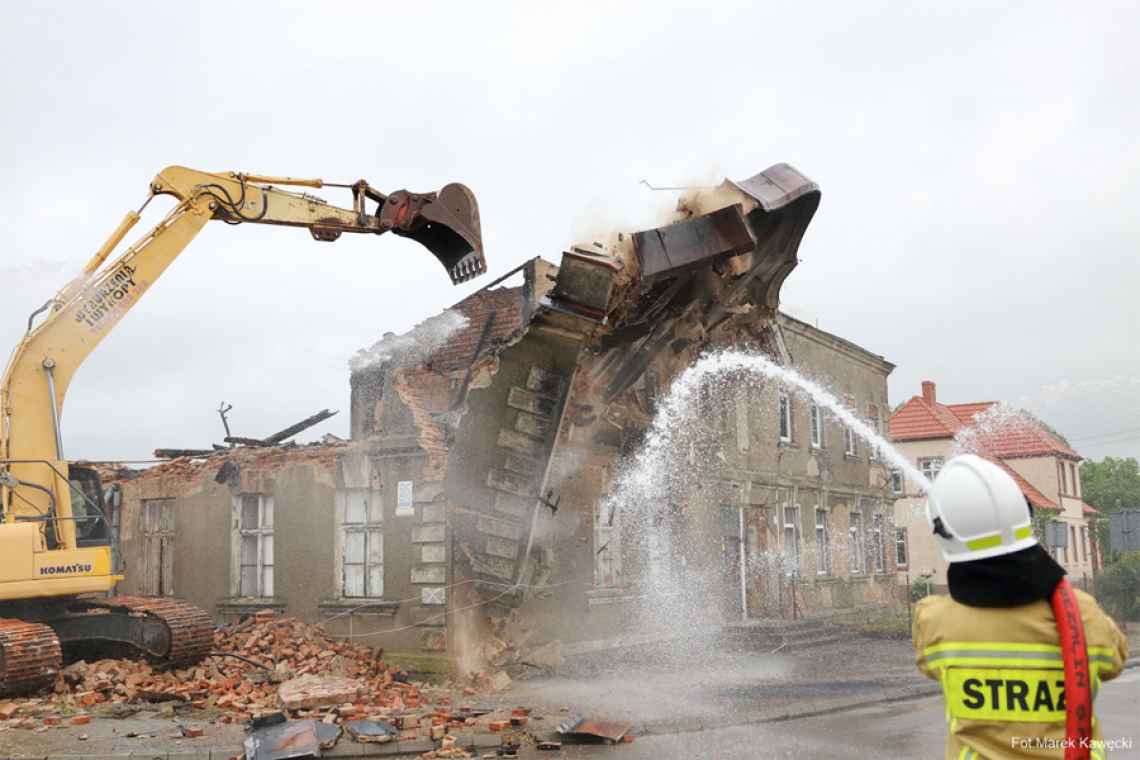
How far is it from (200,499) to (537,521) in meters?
7.98

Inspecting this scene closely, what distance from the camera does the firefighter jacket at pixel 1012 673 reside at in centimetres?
281

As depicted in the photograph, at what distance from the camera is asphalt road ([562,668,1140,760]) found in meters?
9.50

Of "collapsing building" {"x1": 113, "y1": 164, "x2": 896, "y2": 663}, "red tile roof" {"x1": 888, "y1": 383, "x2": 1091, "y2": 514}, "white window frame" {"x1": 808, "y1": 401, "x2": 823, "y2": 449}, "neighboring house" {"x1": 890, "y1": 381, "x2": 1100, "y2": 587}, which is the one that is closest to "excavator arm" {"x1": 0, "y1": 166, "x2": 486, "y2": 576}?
"collapsing building" {"x1": 113, "y1": 164, "x2": 896, "y2": 663}

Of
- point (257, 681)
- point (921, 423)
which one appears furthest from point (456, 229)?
point (921, 423)

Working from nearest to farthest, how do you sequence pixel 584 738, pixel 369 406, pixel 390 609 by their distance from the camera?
pixel 584 738
pixel 390 609
pixel 369 406

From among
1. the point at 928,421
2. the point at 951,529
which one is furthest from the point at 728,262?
the point at 928,421

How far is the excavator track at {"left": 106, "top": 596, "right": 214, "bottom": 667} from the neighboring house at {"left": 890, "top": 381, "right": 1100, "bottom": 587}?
25902mm

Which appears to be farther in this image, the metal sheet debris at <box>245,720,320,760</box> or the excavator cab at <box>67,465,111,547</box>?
the excavator cab at <box>67,465,111,547</box>

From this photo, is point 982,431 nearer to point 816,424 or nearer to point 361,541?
point 816,424

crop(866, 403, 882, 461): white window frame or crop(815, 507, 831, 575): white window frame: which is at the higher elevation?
crop(866, 403, 882, 461): white window frame

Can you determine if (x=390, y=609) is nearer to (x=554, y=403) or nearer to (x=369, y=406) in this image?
(x=369, y=406)

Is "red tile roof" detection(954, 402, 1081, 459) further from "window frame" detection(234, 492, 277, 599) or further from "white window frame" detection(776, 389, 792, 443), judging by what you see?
"window frame" detection(234, 492, 277, 599)

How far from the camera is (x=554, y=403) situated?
11.6 meters

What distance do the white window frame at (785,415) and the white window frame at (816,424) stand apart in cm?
137
